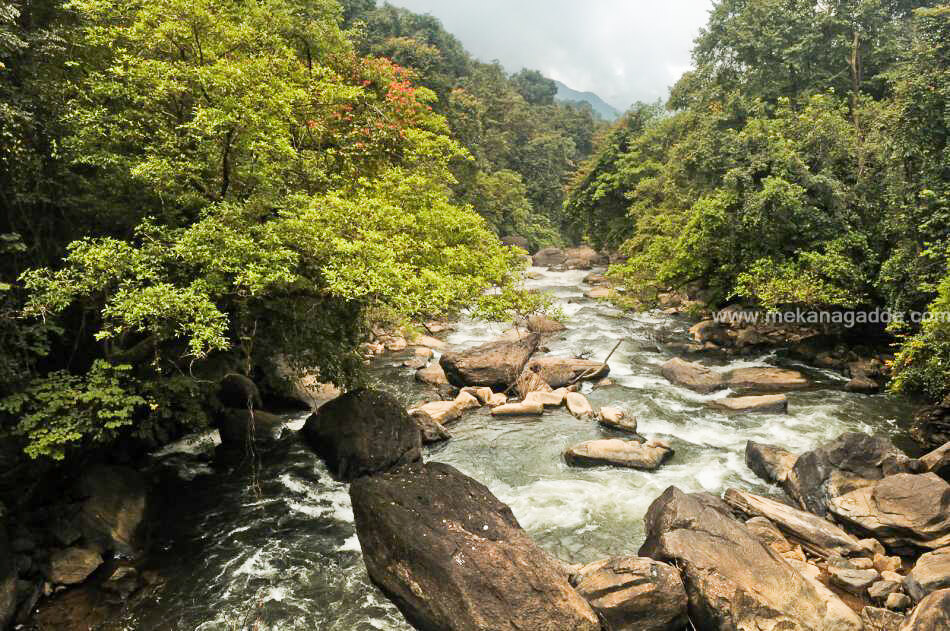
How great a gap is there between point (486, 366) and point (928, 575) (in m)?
11.5

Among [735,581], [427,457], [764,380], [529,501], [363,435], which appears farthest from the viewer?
[764,380]

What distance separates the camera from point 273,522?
942cm

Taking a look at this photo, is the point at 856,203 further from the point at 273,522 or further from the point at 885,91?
the point at 273,522

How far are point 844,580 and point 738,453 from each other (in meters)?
4.60

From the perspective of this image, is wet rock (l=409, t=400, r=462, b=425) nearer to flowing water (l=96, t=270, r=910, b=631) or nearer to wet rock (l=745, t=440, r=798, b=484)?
flowing water (l=96, t=270, r=910, b=631)

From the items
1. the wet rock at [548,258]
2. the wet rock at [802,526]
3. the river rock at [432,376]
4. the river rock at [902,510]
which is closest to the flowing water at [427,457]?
the river rock at [432,376]

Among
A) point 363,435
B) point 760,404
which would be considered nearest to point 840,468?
point 760,404

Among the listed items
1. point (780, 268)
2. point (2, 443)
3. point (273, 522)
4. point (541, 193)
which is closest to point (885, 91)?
point (780, 268)

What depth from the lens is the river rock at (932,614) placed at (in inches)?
231

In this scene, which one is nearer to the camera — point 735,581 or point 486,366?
point 735,581

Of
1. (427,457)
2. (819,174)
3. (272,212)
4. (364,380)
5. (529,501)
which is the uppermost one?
(819,174)

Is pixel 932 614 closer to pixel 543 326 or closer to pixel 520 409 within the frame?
pixel 520 409

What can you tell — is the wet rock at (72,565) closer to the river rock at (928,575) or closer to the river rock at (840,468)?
the river rock at (928,575)

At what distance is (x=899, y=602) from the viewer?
6895 millimetres
